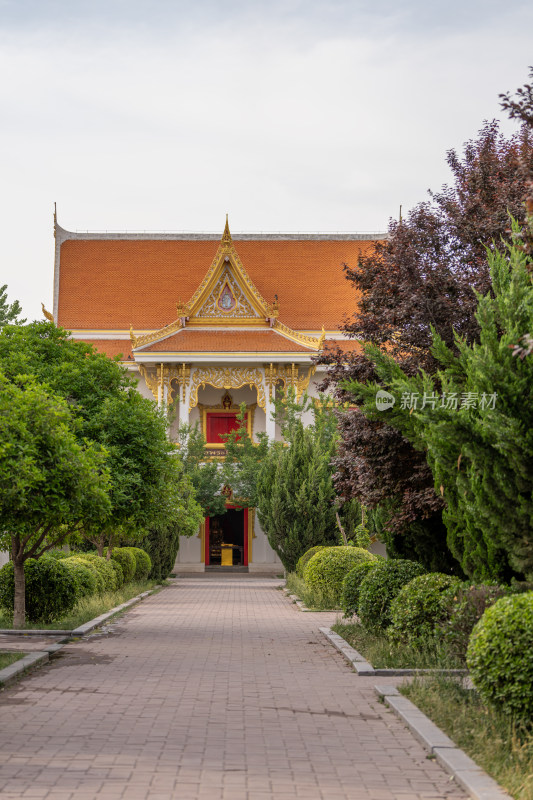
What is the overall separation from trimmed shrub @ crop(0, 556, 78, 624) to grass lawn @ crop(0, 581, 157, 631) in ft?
0.69

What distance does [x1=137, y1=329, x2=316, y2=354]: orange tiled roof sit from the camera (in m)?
39.3

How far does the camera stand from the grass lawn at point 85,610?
52.5 ft

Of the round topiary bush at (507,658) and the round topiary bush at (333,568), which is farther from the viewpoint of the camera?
the round topiary bush at (333,568)

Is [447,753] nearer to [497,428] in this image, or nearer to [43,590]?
[497,428]

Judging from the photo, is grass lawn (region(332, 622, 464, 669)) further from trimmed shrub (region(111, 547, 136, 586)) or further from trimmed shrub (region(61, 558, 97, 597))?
trimmed shrub (region(111, 547, 136, 586))

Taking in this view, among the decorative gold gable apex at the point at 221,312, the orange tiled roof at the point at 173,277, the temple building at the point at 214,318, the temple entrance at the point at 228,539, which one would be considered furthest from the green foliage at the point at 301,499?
the orange tiled roof at the point at 173,277

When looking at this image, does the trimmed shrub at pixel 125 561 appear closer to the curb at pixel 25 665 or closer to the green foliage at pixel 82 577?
the green foliage at pixel 82 577

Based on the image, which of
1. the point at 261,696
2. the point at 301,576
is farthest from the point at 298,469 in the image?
the point at 261,696

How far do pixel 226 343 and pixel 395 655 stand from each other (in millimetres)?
28783

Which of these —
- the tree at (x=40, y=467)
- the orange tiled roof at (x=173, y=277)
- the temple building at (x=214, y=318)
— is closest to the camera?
the tree at (x=40, y=467)

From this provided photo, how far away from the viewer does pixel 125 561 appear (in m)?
26.2

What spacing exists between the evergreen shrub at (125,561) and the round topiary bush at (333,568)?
6597mm

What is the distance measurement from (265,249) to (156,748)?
41419mm

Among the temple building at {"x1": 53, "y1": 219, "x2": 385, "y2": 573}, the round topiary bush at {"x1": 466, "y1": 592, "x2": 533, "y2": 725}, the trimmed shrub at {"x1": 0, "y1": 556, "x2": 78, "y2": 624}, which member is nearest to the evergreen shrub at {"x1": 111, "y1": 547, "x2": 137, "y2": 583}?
the trimmed shrub at {"x1": 0, "y1": 556, "x2": 78, "y2": 624}
